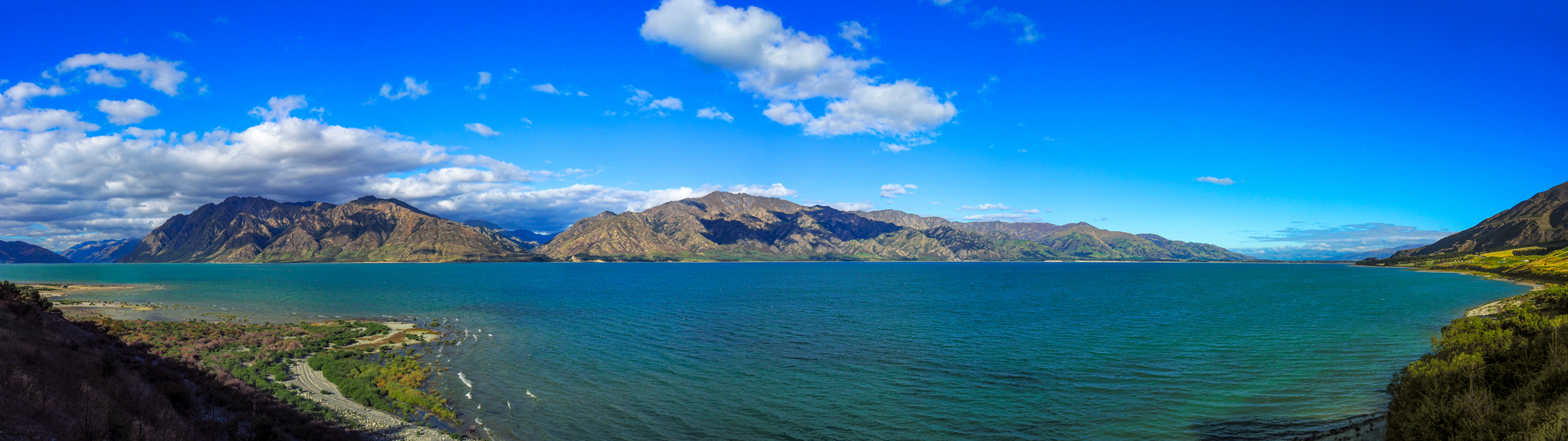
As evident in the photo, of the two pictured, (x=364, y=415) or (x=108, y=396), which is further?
(x=364, y=415)

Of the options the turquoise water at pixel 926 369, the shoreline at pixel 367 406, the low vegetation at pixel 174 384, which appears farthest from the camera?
the turquoise water at pixel 926 369

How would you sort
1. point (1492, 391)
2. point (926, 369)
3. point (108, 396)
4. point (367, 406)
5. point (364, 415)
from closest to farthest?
point (108, 396) < point (1492, 391) < point (364, 415) < point (367, 406) < point (926, 369)

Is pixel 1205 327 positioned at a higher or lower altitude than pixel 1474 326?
lower

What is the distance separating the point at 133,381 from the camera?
21594 mm

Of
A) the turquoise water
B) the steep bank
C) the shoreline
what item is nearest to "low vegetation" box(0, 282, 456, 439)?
the steep bank

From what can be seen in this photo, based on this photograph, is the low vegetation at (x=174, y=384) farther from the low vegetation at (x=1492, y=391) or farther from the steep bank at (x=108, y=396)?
the low vegetation at (x=1492, y=391)

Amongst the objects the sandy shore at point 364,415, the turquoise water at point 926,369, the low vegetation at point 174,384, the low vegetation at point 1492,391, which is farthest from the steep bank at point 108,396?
the low vegetation at point 1492,391

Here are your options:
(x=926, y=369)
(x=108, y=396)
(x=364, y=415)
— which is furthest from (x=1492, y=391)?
(x=364, y=415)

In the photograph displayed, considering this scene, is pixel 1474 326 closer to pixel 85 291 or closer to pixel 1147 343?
pixel 1147 343

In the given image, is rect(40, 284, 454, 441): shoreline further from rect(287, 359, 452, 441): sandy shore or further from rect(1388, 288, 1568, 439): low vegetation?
rect(1388, 288, 1568, 439): low vegetation

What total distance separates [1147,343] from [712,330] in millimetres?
42960

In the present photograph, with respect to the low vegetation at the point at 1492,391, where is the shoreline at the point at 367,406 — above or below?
below

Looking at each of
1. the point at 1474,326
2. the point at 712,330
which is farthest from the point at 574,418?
the point at 1474,326

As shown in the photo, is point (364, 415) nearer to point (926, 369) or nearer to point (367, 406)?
point (367, 406)
